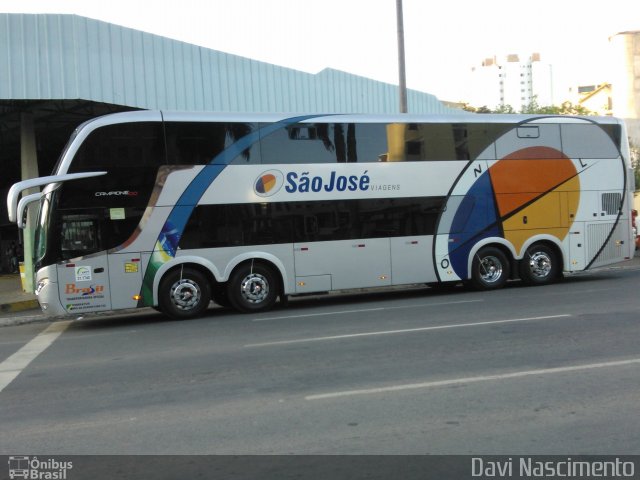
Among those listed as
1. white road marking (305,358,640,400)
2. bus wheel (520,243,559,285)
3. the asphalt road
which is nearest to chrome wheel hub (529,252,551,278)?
bus wheel (520,243,559,285)

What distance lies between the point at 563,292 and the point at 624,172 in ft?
14.5

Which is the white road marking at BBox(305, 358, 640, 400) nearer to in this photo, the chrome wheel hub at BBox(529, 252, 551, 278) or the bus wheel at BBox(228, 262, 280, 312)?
the bus wheel at BBox(228, 262, 280, 312)

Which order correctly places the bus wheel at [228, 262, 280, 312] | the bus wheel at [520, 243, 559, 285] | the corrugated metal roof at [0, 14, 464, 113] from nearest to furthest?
the bus wheel at [228, 262, 280, 312]
the bus wheel at [520, 243, 559, 285]
the corrugated metal roof at [0, 14, 464, 113]

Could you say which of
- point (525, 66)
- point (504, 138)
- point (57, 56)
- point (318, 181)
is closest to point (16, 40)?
point (57, 56)

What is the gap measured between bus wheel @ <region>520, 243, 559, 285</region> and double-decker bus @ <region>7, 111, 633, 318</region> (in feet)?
A: 0.12

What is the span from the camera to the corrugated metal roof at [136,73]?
651 inches

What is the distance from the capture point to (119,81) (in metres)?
18.1

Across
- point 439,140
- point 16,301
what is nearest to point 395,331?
point 439,140

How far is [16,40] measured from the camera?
53.8 feet

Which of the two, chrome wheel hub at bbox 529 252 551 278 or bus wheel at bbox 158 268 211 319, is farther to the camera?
chrome wheel hub at bbox 529 252 551 278

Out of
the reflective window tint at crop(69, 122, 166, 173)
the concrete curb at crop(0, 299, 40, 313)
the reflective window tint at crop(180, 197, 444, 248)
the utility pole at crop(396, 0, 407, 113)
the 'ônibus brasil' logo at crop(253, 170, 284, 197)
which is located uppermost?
the utility pole at crop(396, 0, 407, 113)

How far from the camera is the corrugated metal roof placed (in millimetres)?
16547

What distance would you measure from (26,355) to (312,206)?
627cm

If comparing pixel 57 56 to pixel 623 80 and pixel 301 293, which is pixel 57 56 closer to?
pixel 301 293
